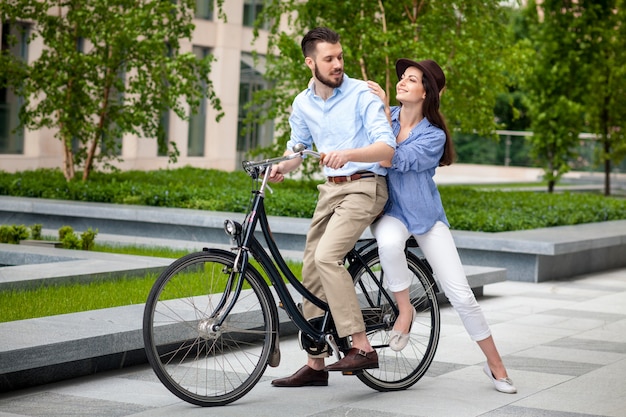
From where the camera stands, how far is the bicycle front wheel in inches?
231

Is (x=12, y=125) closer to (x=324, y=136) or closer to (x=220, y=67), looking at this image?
(x=220, y=67)

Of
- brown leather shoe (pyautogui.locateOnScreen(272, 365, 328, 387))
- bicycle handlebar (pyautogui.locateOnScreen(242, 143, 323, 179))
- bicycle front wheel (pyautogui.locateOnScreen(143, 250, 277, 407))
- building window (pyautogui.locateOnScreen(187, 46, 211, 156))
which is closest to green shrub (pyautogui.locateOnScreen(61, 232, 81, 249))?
bicycle front wheel (pyautogui.locateOnScreen(143, 250, 277, 407))

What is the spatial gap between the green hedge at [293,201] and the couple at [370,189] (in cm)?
732

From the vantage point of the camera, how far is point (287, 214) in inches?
581

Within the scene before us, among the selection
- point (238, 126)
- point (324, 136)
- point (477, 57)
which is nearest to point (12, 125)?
point (238, 126)

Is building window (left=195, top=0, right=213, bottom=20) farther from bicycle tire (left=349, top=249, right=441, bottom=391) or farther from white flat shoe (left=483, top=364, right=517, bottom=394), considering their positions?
white flat shoe (left=483, top=364, right=517, bottom=394)

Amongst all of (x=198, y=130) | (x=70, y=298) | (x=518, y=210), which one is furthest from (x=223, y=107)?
(x=70, y=298)

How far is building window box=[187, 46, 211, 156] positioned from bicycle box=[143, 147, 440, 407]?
96.4ft

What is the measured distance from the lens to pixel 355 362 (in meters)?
6.18

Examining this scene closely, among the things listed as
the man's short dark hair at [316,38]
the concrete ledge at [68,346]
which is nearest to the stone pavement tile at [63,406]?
the concrete ledge at [68,346]

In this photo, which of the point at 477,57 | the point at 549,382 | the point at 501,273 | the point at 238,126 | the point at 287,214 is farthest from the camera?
the point at 238,126

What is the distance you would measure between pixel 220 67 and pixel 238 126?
3.28 metres

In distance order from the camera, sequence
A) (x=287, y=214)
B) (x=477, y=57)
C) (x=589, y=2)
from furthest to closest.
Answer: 1. (x=589, y=2)
2. (x=477, y=57)
3. (x=287, y=214)

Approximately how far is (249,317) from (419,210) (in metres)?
1.14
